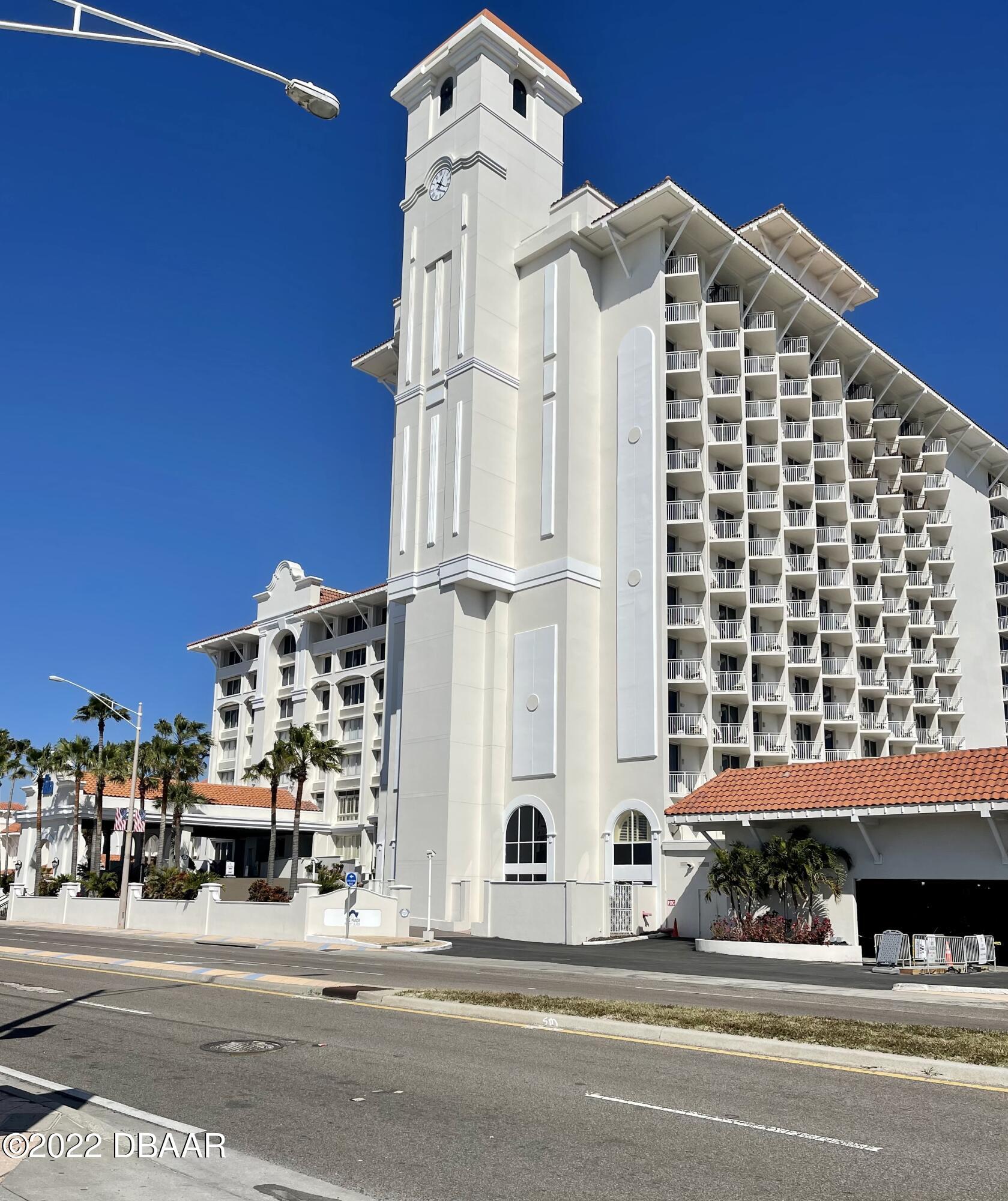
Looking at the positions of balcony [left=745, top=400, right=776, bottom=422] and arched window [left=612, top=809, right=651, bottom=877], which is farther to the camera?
balcony [left=745, top=400, right=776, bottom=422]

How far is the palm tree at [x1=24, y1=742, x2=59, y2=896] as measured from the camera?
222 feet

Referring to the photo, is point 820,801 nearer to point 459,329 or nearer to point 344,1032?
point 344,1032

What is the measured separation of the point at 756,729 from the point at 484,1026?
41076 millimetres

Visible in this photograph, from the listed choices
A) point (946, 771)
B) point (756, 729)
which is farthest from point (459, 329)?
point (946, 771)

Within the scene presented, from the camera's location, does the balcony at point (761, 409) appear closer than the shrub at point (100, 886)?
No

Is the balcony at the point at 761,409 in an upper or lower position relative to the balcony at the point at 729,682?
upper

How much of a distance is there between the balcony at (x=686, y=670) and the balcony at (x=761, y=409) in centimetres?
1449

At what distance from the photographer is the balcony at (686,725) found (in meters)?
48.5

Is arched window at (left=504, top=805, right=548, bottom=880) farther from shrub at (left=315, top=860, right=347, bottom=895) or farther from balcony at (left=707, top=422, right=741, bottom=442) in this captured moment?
balcony at (left=707, top=422, right=741, bottom=442)

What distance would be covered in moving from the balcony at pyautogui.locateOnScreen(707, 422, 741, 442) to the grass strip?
40.3 m

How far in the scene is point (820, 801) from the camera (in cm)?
3312

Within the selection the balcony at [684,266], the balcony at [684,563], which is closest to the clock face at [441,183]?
the balcony at [684,266]

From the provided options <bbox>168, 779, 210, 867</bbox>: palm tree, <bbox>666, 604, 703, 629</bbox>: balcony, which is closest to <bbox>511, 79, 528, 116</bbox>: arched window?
<bbox>666, 604, 703, 629</bbox>: balcony

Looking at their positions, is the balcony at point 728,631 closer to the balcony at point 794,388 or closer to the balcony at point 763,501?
the balcony at point 763,501
